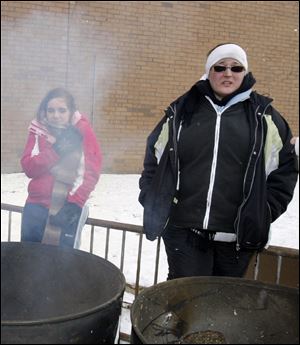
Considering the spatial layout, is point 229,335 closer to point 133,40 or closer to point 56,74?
point 56,74

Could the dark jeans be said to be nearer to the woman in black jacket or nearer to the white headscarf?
the woman in black jacket

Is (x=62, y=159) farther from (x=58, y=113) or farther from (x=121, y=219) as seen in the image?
(x=121, y=219)

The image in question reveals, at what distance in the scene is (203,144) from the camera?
69.2 inches

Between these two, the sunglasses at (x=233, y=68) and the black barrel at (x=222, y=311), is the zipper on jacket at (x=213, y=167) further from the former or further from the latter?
the black barrel at (x=222, y=311)

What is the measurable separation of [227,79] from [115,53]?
1039mm

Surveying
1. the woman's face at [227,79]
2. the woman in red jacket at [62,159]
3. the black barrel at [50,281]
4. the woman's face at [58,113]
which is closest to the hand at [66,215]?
the woman in red jacket at [62,159]

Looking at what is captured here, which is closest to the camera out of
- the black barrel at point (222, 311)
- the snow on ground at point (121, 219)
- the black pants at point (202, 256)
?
the black barrel at point (222, 311)

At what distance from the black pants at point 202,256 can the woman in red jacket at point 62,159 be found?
1.63ft

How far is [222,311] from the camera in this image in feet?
5.57

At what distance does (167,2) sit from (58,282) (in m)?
1.79

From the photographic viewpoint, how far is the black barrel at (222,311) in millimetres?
1591

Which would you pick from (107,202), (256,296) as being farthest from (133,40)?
(107,202)

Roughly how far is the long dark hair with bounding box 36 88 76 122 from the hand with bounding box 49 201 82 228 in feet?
1.43

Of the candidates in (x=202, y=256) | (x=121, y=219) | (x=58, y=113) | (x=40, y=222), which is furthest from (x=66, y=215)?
(x=121, y=219)
